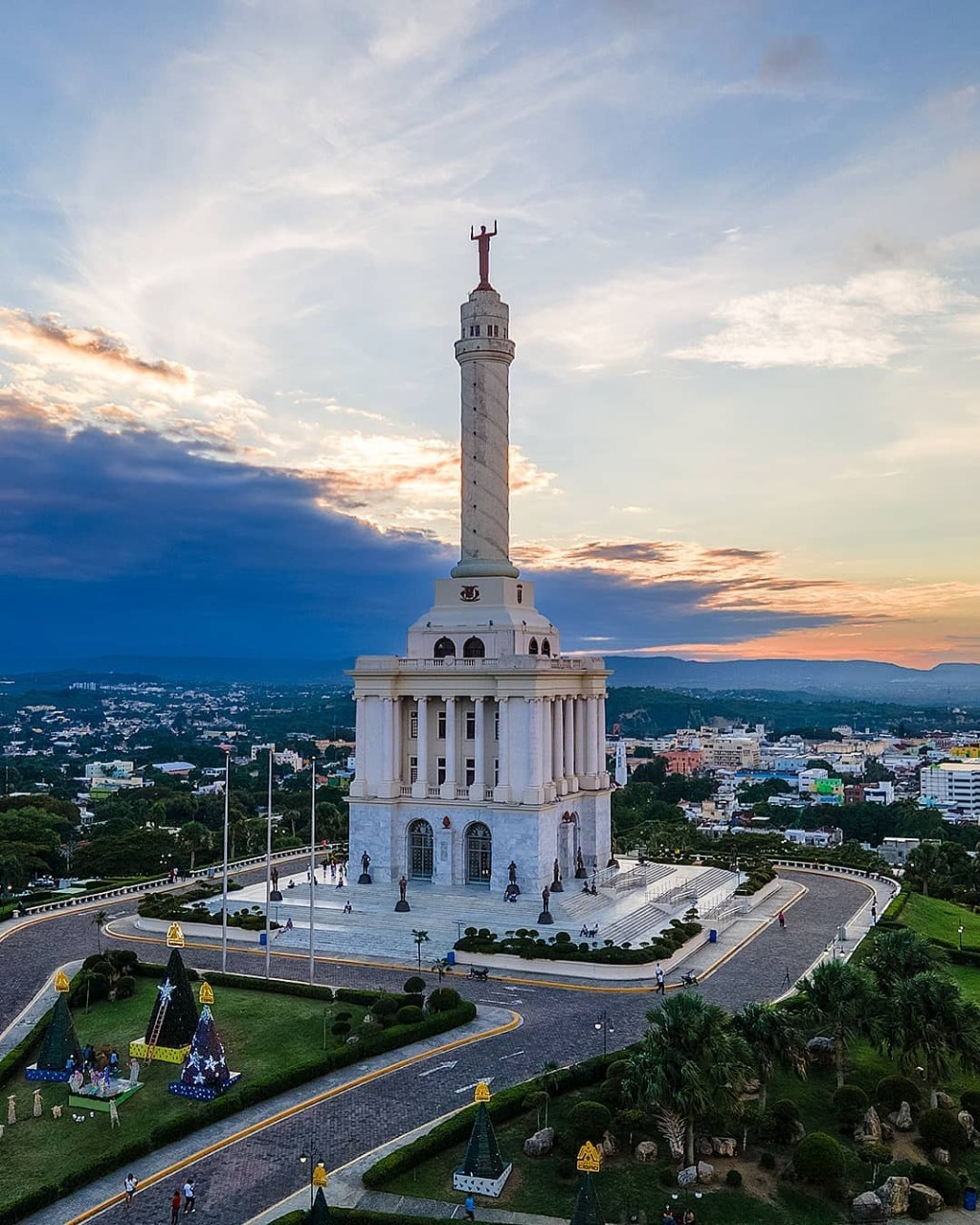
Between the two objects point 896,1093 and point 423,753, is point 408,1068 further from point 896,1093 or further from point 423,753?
point 423,753

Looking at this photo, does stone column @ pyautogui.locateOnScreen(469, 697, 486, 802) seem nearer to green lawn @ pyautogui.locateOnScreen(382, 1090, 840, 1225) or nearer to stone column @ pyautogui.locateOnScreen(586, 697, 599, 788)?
stone column @ pyautogui.locateOnScreen(586, 697, 599, 788)

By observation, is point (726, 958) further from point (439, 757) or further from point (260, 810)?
point (260, 810)

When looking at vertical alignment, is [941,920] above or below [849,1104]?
below

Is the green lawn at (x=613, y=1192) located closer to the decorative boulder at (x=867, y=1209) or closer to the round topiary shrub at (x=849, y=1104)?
the decorative boulder at (x=867, y=1209)

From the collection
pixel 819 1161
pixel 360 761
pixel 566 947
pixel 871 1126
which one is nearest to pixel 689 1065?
pixel 819 1161

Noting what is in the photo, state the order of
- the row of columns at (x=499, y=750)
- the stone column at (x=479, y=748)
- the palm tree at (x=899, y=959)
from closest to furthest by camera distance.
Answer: the palm tree at (x=899, y=959), the row of columns at (x=499, y=750), the stone column at (x=479, y=748)

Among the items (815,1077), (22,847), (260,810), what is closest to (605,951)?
(815,1077)

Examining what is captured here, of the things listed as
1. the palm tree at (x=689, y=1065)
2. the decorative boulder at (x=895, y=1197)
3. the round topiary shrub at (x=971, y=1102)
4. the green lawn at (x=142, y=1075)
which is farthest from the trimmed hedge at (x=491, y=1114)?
the round topiary shrub at (x=971, y=1102)
